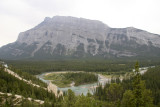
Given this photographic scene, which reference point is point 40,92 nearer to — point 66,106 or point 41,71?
point 66,106

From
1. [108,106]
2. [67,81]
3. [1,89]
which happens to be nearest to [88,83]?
[67,81]

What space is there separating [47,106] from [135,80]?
3150 cm

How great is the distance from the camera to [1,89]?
194 feet

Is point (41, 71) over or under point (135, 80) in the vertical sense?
under

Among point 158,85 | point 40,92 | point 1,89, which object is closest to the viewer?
point 1,89

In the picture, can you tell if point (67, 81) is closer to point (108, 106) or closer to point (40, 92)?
point (40, 92)

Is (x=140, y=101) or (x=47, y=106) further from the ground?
(x=140, y=101)

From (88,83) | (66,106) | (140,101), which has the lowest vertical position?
(88,83)

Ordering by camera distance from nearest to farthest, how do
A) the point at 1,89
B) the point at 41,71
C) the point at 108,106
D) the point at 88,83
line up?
the point at 108,106, the point at 1,89, the point at 88,83, the point at 41,71

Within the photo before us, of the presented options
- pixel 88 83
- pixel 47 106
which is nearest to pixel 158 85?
pixel 88 83

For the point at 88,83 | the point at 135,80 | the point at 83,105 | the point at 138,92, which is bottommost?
the point at 88,83

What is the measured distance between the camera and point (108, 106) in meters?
54.3

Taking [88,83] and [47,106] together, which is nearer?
[47,106]

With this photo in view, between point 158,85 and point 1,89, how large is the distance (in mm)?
89454
